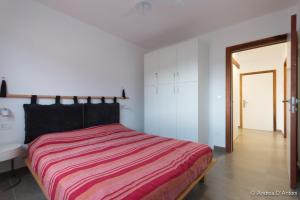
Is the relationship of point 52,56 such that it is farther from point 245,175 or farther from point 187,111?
point 245,175

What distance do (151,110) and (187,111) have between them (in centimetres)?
99

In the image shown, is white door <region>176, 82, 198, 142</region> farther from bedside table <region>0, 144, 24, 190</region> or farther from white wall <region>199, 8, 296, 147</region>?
bedside table <region>0, 144, 24, 190</region>

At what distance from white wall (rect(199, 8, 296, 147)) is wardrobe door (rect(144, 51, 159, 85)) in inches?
45.9

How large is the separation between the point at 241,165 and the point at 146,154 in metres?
1.88

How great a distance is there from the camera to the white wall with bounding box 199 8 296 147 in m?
2.82

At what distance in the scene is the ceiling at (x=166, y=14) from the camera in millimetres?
2355

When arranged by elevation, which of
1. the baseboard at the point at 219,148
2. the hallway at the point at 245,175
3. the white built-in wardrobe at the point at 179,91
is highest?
the white built-in wardrobe at the point at 179,91

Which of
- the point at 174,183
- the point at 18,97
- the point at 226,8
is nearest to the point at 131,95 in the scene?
the point at 18,97

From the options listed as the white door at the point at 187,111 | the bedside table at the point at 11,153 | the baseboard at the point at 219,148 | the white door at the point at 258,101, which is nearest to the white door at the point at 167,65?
the white door at the point at 187,111

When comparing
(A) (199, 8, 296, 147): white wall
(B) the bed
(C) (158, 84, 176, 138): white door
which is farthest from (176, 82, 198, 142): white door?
(B) the bed

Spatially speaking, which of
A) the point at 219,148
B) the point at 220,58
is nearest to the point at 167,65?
the point at 220,58

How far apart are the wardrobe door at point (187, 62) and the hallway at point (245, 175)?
163 cm

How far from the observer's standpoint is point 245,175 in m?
2.18

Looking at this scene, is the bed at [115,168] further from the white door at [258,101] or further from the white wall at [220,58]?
the white door at [258,101]
